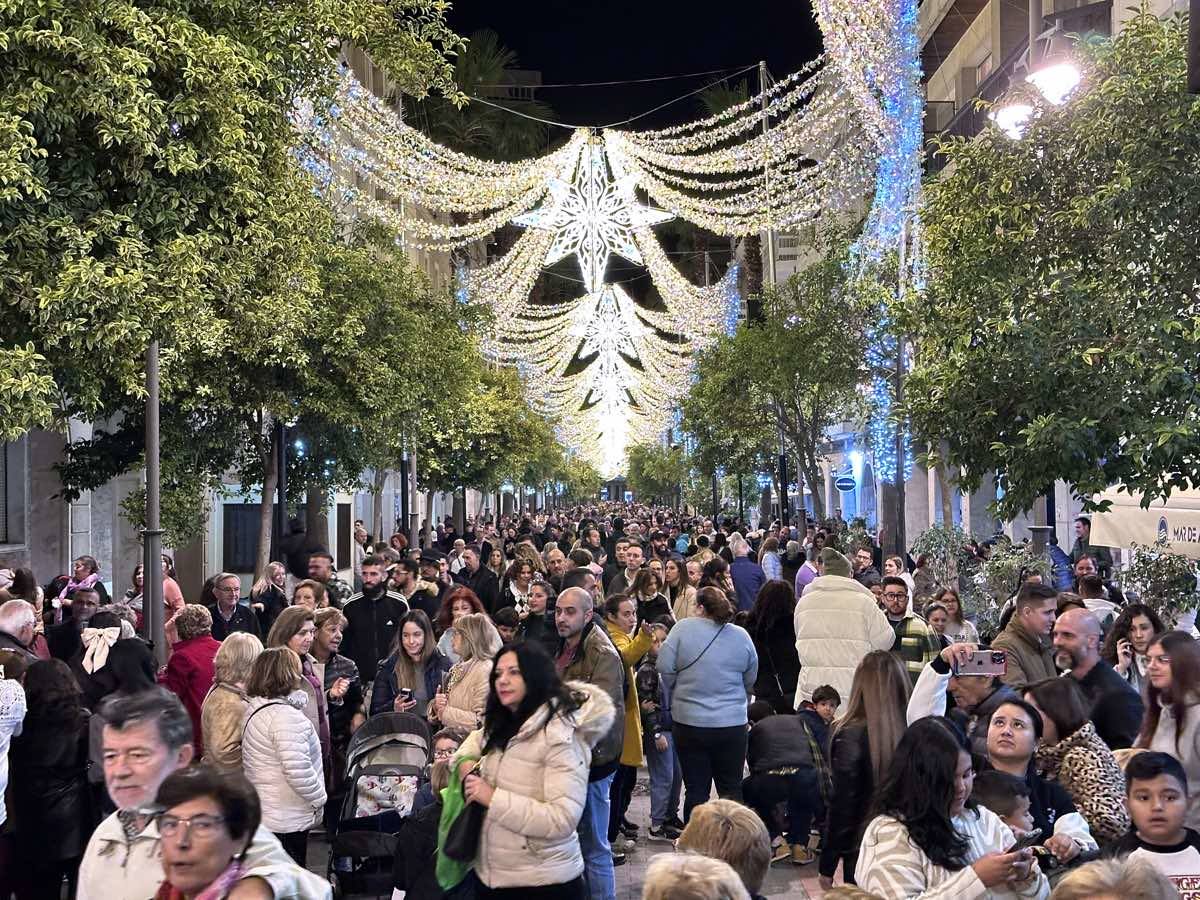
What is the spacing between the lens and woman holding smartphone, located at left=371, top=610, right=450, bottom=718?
33.2ft

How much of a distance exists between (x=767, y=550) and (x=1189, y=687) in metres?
14.5

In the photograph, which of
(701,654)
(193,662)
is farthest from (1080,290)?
(193,662)

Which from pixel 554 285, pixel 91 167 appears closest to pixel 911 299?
pixel 91 167

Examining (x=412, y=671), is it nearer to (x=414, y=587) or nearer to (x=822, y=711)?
(x=822, y=711)

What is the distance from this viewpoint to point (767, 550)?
2155 centimetres

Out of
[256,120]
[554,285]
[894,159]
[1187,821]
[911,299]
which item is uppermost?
[554,285]

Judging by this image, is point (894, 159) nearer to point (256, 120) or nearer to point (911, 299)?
point (911, 299)

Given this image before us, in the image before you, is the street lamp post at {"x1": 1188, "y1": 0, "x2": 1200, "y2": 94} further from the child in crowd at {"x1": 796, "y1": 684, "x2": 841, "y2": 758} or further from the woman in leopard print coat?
the child in crowd at {"x1": 796, "y1": 684, "x2": 841, "y2": 758}

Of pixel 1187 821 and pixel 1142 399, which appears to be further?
pixel 1142 399

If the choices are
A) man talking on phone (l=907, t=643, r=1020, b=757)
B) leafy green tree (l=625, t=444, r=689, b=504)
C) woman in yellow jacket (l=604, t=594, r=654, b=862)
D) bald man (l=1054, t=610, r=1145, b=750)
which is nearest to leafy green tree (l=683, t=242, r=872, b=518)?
woman in yellow jacket (l=604, t=594, r=654, b=862)

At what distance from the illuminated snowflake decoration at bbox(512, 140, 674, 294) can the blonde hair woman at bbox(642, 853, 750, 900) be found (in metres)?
24.2

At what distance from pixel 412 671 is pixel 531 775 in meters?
4.50

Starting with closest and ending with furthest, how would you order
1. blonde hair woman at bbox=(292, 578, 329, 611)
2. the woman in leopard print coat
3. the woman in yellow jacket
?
the woman in leopard print coat < the woman in yellow jacket < blonde hair woman at bbox=(292, 578, 329, 611)

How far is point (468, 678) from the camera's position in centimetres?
888
